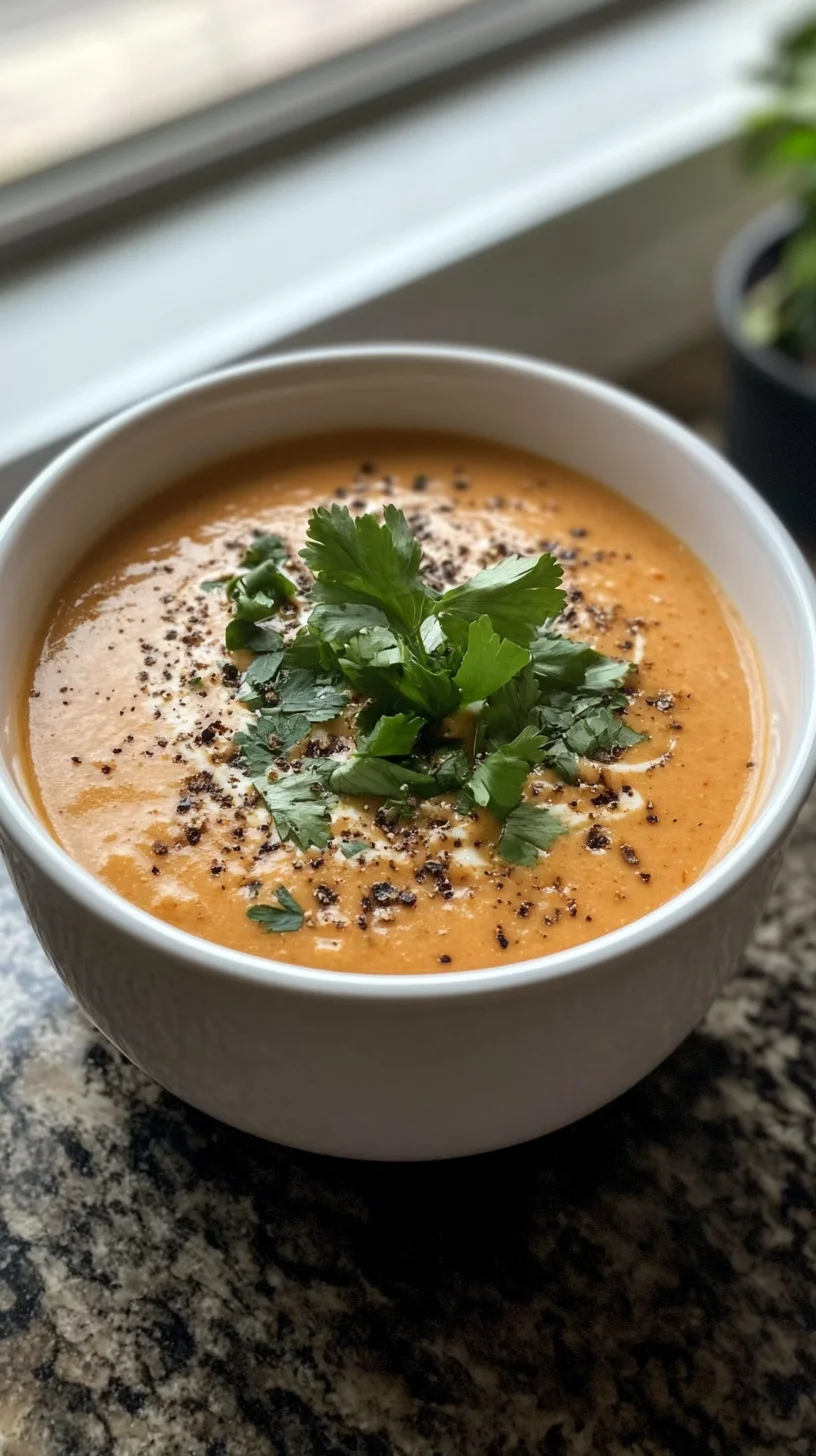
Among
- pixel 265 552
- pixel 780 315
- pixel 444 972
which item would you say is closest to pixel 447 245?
pixel 780 315

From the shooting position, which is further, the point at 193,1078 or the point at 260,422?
the point at 260,422

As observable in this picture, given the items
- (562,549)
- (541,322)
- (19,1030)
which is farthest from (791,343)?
(19,1030)

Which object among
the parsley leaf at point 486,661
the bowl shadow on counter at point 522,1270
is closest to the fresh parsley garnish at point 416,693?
the parsley leaf at point 486,661

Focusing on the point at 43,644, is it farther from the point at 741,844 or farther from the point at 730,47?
the point at 730,47

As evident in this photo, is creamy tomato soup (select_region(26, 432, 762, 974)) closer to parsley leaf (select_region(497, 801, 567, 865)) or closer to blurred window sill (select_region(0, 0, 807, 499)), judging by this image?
parsley leaf (select_region(497, 801, 567, 865))

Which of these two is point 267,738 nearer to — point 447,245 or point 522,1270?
point 522,1270

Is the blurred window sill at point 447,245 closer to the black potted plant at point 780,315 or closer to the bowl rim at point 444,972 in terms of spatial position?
the black potted plant at point 780,315
